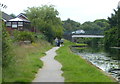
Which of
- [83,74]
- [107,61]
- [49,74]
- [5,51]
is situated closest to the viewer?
[5,51]

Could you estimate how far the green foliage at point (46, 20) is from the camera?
232 feet

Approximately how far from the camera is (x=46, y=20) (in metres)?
73.2

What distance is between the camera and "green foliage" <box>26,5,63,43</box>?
70.8 metres

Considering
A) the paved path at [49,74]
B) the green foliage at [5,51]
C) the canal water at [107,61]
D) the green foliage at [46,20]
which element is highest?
the green foliage at [46,20]

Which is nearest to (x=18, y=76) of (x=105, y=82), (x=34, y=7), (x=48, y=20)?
(x=105, y=82)

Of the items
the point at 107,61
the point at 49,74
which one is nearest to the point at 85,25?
the point at 107,61

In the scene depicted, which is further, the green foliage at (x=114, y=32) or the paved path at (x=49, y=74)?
the green foliage at (x=114, y=32)

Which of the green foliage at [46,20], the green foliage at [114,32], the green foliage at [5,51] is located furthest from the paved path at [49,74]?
the green foliage at [114,32]

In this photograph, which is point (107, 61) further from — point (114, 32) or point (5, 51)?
point (114, 32)

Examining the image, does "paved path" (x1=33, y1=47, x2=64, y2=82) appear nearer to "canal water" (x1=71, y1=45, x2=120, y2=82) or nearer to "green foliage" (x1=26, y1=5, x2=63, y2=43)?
"canal water" (x1=71, y1=45, x2=120, y2=82)

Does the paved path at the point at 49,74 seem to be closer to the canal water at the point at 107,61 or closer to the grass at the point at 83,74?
the grass at the point at 83,74

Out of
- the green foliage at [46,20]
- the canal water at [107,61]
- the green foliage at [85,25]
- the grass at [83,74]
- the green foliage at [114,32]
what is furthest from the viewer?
the green foliage at [85,25]

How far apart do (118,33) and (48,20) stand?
21.2 m

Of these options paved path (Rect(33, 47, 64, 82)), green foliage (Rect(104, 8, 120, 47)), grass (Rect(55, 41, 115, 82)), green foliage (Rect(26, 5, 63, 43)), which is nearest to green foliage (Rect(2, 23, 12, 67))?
paved path (Rect(33, 47, 64, 82))
